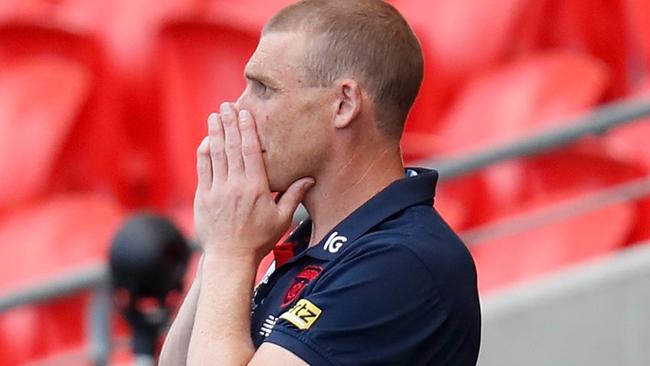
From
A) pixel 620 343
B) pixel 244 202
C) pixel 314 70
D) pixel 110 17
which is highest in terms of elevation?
pixel 314 70

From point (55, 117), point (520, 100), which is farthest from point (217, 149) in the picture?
point (55, 117)

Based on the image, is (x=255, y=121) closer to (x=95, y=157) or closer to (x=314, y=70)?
(x=314, y=70)

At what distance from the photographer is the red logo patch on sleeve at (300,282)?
203 centimetres

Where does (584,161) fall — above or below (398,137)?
below

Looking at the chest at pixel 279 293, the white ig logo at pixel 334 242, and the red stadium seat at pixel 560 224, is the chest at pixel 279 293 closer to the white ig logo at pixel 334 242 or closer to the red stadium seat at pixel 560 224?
the white ig logo at pixel 334 242

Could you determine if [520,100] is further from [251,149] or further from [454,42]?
[251,149]

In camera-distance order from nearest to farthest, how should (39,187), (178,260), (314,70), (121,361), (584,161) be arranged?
1. (314,70)
2. (178,260)
3. (121,361)
4. (584,161)
5. (39,187)

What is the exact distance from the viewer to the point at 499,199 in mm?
5250

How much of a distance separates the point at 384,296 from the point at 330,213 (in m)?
0.18

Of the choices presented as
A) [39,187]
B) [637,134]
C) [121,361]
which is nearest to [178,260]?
[121,361]

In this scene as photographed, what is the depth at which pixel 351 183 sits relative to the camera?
80.9 inches

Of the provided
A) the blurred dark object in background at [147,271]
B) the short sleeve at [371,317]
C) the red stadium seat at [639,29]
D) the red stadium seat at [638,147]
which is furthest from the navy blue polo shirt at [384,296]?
the red stadium seat at [639,29]

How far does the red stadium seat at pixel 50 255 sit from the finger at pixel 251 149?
9.71 feet

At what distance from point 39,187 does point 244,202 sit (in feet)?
11.8
